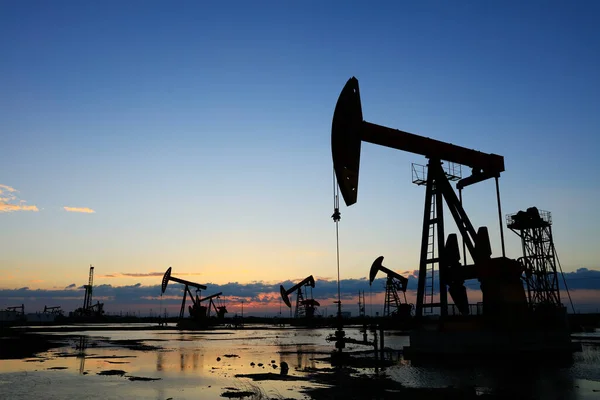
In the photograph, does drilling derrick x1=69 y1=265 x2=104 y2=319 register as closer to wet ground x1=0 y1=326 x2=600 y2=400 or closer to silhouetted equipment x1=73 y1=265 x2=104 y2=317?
silhouetted equipment x1=73 y1=265 x2=104 y2=317

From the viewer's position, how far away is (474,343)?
2448 centimetres

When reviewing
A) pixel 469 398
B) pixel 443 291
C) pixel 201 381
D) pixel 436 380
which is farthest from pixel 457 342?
pixel 201 381

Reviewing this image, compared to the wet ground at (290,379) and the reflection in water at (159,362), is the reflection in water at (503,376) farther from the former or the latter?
the reflection in water at (159,362)

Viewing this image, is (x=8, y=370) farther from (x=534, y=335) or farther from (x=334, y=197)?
(x=534, y=335)

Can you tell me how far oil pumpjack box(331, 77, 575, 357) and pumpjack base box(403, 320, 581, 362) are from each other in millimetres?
51

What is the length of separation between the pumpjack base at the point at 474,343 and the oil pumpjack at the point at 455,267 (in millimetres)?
51

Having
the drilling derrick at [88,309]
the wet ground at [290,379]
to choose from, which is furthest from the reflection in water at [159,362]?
the drilling derrick at [88,309]

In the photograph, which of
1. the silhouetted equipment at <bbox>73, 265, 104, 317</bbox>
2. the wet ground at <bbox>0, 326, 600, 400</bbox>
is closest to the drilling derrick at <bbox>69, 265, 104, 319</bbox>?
the silhouetted equipment at <bbox>73, 265, 104, 317</bbox>

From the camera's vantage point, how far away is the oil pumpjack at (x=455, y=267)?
23891 mm

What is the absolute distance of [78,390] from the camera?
16.1 m

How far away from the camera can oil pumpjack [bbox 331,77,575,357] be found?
941 inches

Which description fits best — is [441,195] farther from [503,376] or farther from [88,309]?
[88,309]

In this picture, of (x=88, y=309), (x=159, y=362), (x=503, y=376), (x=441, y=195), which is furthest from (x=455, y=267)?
(x=88, y=309)

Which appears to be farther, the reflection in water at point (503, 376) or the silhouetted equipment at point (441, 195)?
the silhouetted equipment at point (441, 195)
